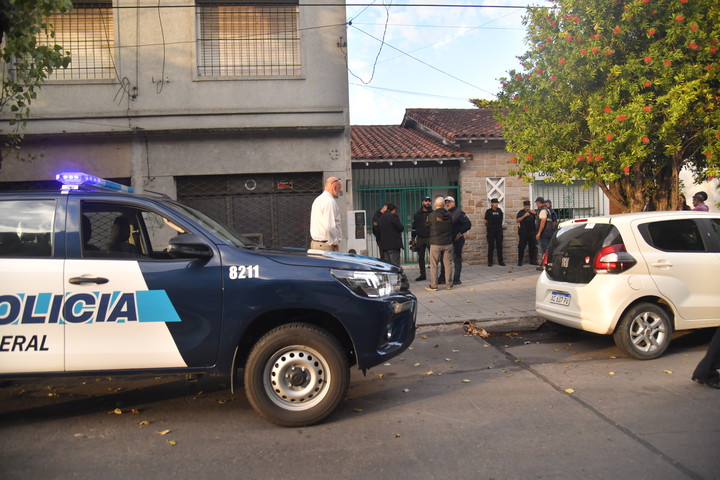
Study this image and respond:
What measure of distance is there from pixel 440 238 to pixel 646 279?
439 cm

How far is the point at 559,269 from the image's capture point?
628 centimetres

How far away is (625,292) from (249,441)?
413cm

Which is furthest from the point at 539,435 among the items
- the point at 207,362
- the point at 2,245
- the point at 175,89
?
the point at 175,89

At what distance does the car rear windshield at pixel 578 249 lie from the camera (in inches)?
228

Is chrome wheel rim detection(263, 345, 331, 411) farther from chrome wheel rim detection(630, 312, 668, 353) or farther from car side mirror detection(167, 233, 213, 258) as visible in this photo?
chrome wheel rim detection(630, 312, 668, 353)

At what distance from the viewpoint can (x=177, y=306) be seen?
3.87 m

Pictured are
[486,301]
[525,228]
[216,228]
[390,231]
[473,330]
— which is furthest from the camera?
[525,228]

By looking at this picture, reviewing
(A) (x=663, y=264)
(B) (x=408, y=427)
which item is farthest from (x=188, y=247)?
(A) (x=663, y=264)

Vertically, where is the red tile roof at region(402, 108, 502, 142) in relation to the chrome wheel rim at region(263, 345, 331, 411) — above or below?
above

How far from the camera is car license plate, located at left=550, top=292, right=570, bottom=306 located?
602cm

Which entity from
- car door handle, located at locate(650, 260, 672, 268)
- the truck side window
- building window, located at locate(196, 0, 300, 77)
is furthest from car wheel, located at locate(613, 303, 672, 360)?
building window, located at locate(196, 0, 300, 77)

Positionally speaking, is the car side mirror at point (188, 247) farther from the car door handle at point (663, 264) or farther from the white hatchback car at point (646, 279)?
the car door handle at point (663, 264)

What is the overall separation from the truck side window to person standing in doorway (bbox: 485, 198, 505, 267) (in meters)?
11.1

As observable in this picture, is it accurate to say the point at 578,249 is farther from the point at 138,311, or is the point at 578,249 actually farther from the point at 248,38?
the point at 248,38
